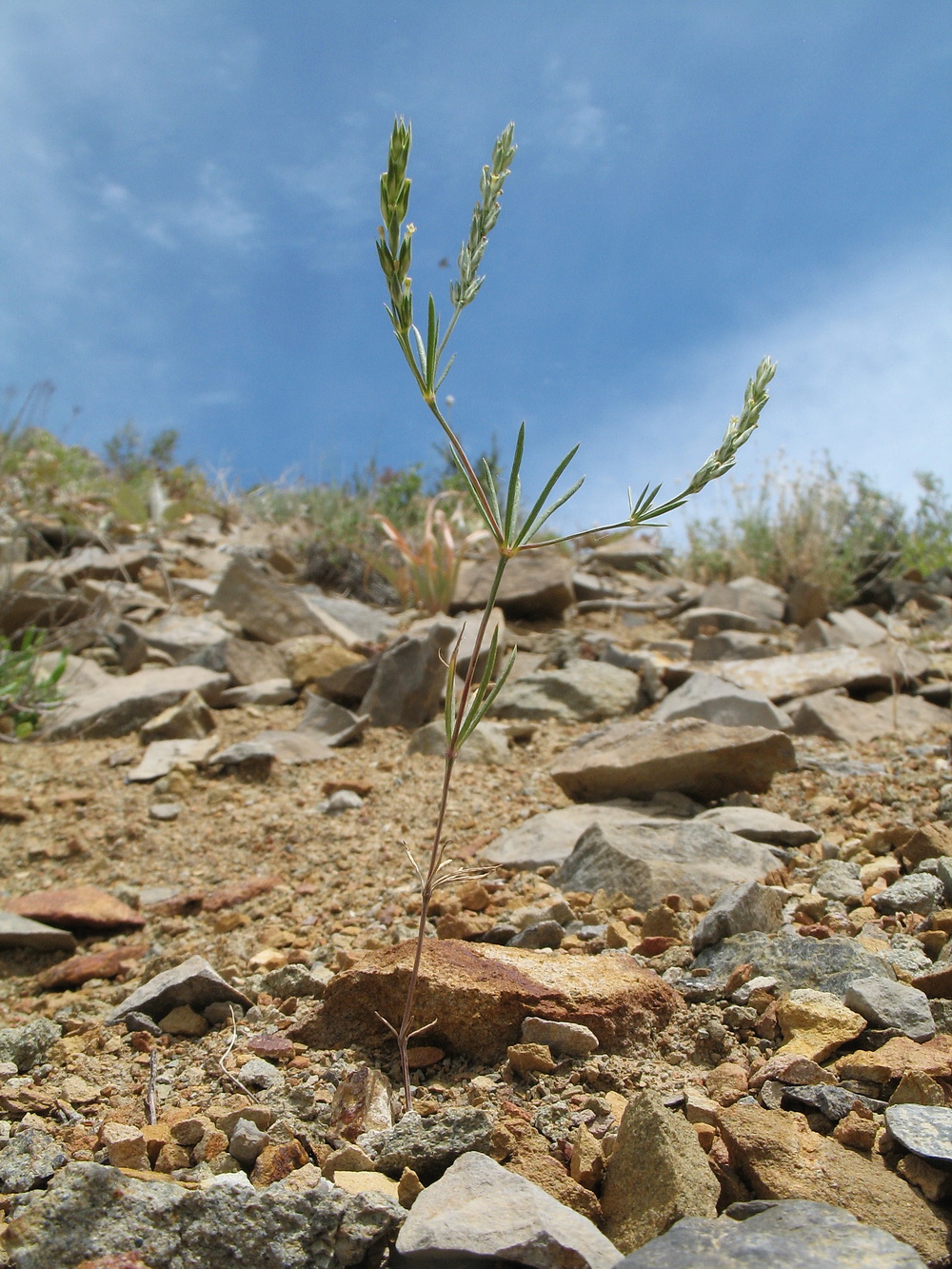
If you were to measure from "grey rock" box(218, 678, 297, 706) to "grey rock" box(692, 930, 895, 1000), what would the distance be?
11.7ft

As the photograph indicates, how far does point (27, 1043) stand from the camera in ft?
6.54

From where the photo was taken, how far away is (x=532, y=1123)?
62.7 inches

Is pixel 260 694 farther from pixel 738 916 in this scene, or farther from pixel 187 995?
pixel 738 916

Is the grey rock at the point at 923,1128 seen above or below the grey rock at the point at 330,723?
below

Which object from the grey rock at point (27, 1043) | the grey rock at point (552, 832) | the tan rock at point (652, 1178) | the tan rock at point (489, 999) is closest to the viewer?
the tan rock at point (652, 1178)

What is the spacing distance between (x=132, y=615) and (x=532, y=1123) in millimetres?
5780

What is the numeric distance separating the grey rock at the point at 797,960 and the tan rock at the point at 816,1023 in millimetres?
57

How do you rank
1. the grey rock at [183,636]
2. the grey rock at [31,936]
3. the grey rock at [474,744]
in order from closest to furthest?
the grey rock at [31,936] < the grey rock at [474,744] < the grey rock at [183,636]

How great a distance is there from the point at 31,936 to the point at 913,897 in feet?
7.72

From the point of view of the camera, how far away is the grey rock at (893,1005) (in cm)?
173

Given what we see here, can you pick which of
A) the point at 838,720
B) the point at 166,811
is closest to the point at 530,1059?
the point at 166,811

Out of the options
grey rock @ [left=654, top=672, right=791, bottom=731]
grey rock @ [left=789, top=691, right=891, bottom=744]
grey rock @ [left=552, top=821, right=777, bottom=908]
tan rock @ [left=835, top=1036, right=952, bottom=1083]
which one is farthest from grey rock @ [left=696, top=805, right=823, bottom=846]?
grey rock @ [left=789, top=691, right=891, bottom=744]

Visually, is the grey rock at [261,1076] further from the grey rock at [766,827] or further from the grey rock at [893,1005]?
the grey rock at [766,827]

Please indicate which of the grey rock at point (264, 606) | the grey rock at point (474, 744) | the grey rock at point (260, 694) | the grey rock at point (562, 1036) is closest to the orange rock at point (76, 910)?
the grey rock at point (474, 744)
